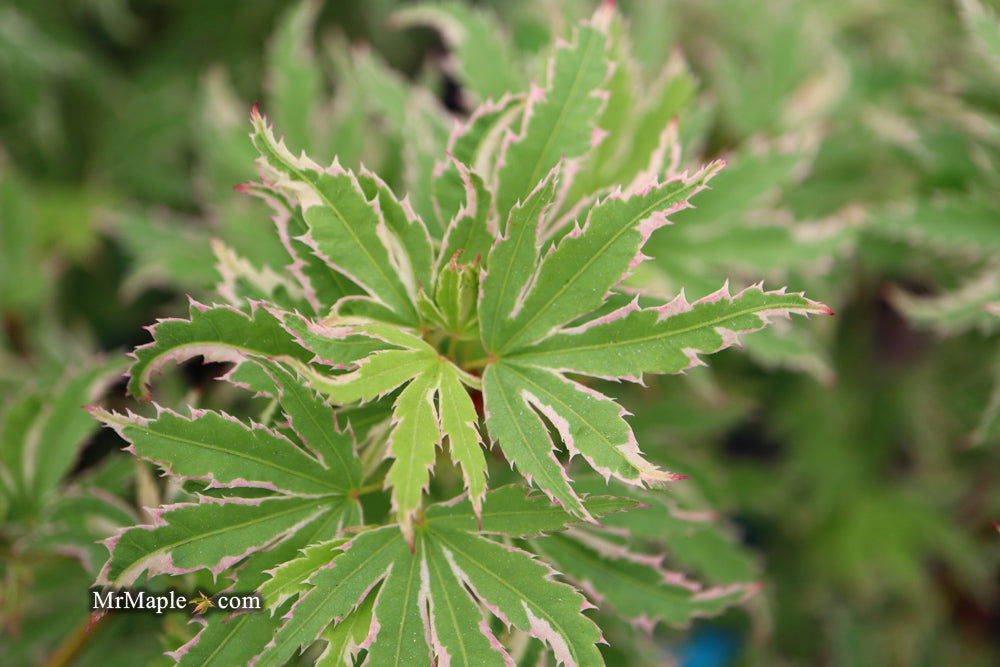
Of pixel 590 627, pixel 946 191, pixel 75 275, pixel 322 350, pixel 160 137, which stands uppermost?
pixel 160 137

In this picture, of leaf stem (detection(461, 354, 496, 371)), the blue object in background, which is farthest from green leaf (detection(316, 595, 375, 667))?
the blue object in background

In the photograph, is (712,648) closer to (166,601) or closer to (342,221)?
(166,601)

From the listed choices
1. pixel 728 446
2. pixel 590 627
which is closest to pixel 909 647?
pixel 728 446

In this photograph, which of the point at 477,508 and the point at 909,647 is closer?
the point at 477,508

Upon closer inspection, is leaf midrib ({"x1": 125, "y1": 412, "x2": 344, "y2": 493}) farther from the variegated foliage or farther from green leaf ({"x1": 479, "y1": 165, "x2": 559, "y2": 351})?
green leaf ({"x1": 479, "y1": 165, "x2": 559, "y2": 351})

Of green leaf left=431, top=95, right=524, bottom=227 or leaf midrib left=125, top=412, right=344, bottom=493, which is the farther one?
green leaf left=431, top=95, right=524, bottom=227

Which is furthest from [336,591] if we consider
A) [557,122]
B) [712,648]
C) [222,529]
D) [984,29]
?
[712,648]

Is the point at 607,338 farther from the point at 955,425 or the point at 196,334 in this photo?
the point at 955,425
